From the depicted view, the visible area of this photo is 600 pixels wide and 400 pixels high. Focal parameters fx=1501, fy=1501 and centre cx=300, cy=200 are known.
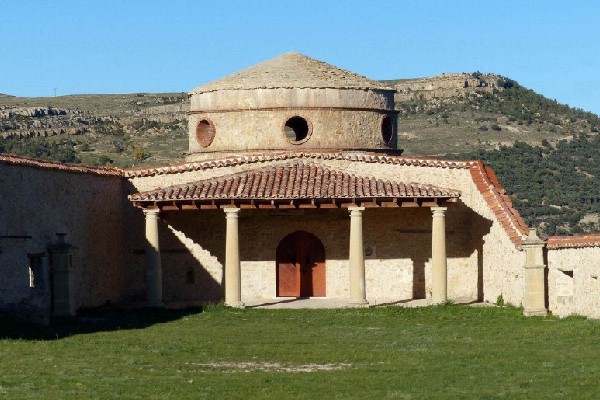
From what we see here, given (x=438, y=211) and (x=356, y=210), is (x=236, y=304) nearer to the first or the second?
(x=356, y=210)

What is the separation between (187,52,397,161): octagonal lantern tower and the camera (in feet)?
138

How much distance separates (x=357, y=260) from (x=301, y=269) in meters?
2.85

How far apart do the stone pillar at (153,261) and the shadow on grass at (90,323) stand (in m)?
0.83

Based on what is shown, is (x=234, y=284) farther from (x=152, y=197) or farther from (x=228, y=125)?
(x=228, y=125)

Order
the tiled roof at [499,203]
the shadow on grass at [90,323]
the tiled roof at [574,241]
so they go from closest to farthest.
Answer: the shadow on grass at [90,323], the tiled roof at [574,241], the tiled roof at [499,203]

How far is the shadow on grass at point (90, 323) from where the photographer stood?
98.7 feet

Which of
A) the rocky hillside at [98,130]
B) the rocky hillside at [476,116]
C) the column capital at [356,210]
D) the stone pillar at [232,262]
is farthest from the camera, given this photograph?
the rocky hillside at [476,116]

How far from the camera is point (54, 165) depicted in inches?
1439

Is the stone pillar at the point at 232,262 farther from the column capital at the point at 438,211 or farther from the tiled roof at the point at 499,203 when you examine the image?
the tiled roof at the point at 499,203

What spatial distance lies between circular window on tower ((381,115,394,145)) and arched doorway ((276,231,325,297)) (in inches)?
177

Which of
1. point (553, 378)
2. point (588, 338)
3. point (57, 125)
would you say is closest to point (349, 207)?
point (588, 338)

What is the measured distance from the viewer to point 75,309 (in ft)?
121

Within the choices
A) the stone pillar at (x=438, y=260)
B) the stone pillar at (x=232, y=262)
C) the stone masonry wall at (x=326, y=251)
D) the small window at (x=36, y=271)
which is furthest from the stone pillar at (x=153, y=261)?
the stone pillar at (x=438, y=260)

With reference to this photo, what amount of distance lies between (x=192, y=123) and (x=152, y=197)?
235 inches
